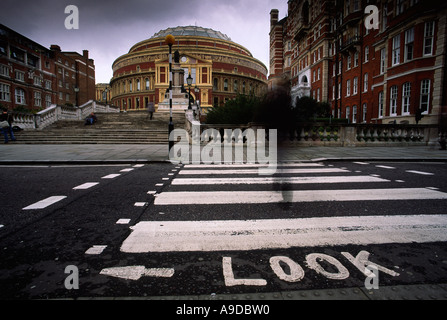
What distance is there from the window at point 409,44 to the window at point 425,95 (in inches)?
116

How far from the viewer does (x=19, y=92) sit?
4928 centimetres

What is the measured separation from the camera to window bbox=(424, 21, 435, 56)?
22703 millimetres

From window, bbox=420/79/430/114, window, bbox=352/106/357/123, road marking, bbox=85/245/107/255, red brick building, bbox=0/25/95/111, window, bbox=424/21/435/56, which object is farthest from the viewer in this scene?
red brick building, bbox=0/25/95/111

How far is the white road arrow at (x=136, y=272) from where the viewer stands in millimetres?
2166

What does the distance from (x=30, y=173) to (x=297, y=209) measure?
7366mm

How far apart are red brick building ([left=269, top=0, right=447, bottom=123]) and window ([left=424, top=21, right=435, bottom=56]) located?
0.07 meters

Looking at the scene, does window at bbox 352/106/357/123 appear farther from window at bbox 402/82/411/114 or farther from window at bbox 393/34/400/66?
window at bbox 402/82/411/114

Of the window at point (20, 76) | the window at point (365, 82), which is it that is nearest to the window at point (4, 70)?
the window at point (20, 76)

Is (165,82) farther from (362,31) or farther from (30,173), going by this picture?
(30,173)

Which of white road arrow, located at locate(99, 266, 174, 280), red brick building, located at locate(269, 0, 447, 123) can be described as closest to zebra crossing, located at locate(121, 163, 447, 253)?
white road arrow, located at locate(99, 266, 174, 280)

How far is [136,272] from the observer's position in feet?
7.28

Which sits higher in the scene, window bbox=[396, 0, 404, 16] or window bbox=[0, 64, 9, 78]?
window bbox=[396, 0, 404, 16]

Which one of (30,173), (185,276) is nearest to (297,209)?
(185,276)

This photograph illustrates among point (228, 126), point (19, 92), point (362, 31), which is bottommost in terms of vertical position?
point (228, 126)
